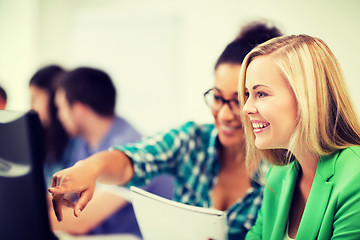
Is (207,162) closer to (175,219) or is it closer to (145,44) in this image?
(175,219)

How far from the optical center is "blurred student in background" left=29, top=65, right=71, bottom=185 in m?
1.47

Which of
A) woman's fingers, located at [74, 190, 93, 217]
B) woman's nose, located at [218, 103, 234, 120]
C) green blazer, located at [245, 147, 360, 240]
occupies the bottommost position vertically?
woman's fingers, located at [74, 190, 93, 217]

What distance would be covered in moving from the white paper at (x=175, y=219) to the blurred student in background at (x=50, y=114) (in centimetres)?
88

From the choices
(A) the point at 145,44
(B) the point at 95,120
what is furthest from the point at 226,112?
(A) the point at 145,44

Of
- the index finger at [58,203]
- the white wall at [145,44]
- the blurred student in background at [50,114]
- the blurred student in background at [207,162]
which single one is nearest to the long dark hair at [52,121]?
the blurred student in background at [50,114]

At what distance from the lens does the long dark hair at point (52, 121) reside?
150 centimetres

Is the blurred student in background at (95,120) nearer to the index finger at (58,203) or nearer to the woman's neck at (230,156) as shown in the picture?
the woman's neck at (230,156)

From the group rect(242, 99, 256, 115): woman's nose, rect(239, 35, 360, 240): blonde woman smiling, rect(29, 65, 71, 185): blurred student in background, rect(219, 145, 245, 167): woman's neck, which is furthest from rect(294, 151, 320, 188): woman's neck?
rect(29, 65, 71, 185): blurred student in background

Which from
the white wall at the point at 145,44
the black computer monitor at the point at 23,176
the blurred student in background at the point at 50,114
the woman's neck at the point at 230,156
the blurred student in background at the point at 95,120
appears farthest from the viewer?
the white wall at the point at 145,44

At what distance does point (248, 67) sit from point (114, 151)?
37 centimetres

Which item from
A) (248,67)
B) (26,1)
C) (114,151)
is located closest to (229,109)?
(248,67)

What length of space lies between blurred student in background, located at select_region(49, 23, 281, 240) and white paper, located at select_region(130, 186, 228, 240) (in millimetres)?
110

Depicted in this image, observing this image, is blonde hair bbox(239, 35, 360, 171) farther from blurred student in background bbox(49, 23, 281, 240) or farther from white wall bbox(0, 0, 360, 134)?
white wall bbox(0, 0, 360, 134)

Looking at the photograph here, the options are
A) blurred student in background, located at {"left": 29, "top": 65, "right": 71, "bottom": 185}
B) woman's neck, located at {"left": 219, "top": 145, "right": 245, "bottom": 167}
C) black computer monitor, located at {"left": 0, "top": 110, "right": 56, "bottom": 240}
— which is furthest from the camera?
blurred student in background, located at {"left": 29, "top": 65, "right": 71, "bottom": 185}
